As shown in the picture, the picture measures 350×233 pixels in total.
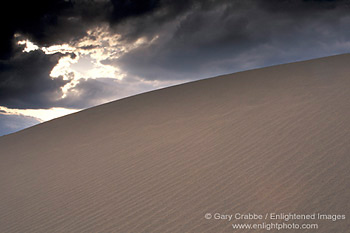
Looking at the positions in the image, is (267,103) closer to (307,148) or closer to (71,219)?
(307,148)

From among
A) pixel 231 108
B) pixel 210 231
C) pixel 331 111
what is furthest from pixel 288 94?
pixel 210 231

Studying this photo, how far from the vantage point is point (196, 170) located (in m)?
4.70

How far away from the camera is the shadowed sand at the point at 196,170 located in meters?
3.55

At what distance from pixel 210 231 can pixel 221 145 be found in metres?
2.53

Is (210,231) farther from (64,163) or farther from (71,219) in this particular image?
(64,163)

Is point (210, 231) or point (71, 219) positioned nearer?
point (210, 231)

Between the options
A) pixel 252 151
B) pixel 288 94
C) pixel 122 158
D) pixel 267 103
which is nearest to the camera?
pixel 252 151

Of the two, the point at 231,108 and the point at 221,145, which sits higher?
the point at 231,108

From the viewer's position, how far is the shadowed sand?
3553 mm

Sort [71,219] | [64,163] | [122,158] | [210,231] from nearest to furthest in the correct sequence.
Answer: [210,231], [71,219], [122,158], [64,163]

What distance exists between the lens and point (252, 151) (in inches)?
195

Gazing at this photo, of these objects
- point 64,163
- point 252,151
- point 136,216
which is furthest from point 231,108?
point 136,216

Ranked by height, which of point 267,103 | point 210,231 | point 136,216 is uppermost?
point 267,103

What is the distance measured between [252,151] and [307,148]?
2.81 ft
